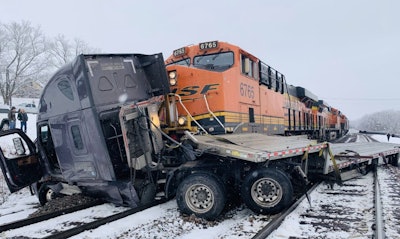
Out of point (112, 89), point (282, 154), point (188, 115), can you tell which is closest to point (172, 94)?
point (188, 115)

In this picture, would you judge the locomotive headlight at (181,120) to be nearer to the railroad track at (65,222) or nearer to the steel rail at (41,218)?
the railroad track at (65,222)

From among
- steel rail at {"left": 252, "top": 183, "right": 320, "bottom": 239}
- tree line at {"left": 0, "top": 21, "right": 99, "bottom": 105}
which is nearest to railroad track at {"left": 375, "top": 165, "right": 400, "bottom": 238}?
steel rail at {"left": 252, "top": 183, "right": 320, "bottom": 239}

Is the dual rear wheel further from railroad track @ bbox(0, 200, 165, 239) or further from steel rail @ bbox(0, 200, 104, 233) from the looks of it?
steel rail @ bbox(0, 200, 104, 233)

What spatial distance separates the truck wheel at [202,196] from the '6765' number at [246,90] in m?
2.83

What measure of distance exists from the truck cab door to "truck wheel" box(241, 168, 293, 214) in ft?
16.3

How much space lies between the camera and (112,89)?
20.4 ft

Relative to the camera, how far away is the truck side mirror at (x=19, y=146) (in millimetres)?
7016

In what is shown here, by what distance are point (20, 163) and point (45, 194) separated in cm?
104

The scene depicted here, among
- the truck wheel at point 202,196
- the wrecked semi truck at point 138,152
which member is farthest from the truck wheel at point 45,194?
the truck wheel at point 202,196

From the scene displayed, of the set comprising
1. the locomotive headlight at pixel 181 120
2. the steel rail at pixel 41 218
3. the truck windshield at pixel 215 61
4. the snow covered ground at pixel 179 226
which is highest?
the truck windshield at pixel 215 61

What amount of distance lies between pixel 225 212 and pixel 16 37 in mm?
43845

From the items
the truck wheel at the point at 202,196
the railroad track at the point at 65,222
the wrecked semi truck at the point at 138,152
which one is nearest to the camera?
the railroad track at the point at 65,222

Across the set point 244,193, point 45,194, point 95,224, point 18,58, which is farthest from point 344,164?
point 18,58

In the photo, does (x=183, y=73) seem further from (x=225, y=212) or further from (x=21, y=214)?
(x=21, y=214)
